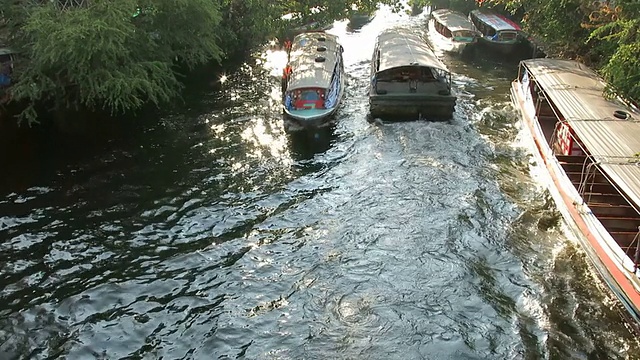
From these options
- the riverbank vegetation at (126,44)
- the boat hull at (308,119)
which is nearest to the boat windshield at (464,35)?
the riverbank vegetation at (126,44)

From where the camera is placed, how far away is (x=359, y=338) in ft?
32.7

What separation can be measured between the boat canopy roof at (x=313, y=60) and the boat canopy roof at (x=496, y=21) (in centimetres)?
1273

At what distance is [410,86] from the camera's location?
20.7 meters

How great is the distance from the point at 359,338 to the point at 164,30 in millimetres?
15323

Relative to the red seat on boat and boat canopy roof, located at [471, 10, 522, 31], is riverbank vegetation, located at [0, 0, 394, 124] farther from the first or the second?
boat canopy roof, located at [471, 10, 522, 31]

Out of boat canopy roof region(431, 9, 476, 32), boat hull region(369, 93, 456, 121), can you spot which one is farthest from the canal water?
boat canopy roof region(431, 9, 476, 32)

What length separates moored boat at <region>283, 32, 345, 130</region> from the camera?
1948 centimetres

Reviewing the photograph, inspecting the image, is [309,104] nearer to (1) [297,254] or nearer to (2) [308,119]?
(2) [308,119]

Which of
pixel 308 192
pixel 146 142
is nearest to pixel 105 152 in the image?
pixel 146 142

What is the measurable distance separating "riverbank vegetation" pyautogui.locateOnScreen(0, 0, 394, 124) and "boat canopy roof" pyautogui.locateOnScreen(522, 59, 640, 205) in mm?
13016

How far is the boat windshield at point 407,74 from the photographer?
834 inches

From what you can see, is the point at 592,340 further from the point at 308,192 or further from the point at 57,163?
the point at 57,163

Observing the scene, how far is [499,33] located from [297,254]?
2429cm

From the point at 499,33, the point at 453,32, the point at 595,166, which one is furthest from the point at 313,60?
the point at 499,33
